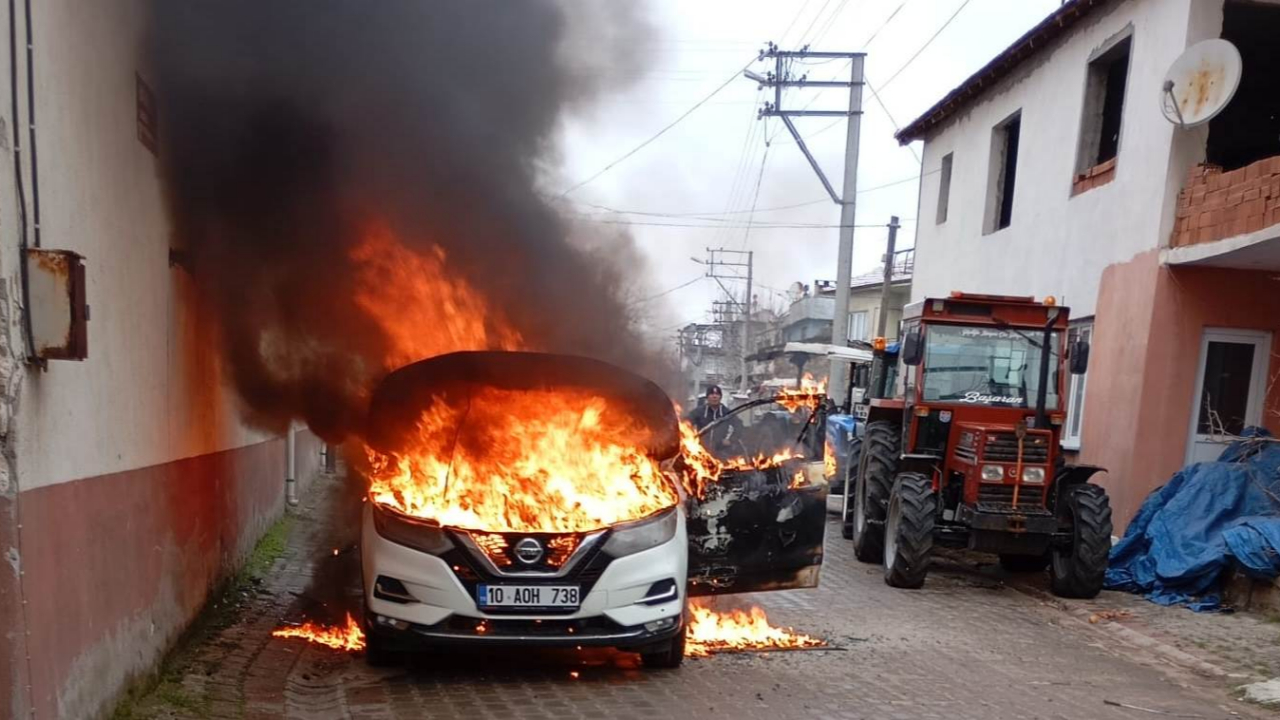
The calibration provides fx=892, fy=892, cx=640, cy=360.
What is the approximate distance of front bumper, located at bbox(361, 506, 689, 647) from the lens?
4945mm

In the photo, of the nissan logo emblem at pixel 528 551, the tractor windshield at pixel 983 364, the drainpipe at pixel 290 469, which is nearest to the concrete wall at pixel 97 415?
the nissan logo emblem at pixel 528 551

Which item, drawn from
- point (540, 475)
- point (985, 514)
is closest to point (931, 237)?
point (985, 514)

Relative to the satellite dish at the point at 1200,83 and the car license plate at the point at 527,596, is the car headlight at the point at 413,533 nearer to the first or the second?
the car license plate at the point at 527,596

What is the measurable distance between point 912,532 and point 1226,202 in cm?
479

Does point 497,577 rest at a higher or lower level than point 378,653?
higher

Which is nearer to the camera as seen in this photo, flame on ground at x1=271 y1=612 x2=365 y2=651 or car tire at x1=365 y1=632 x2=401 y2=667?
car tire at x1=365 y1=632 x2=401 y2=667

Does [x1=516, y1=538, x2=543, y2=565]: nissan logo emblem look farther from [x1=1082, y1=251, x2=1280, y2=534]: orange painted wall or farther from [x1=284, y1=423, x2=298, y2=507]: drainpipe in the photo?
[x1=1082, y1=251, x2=1280, y2=534]: orange painted wall

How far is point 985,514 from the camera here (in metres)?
8.09

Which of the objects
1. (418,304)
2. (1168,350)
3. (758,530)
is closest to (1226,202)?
(1168,350)

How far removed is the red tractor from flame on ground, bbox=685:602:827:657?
211cm

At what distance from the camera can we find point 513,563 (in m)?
5.00

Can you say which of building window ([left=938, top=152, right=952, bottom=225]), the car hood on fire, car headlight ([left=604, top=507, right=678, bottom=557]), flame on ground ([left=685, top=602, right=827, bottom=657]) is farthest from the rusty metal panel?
building window ([left=938, top=152, right=952, bottom=225])

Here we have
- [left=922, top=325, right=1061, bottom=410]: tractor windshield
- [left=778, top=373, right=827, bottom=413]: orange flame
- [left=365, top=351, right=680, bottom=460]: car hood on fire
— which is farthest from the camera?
[left=922, top=325, right=1061, bottom=410]: tractor windshield

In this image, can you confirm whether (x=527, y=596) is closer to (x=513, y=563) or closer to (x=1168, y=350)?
(x=513, y=563)
